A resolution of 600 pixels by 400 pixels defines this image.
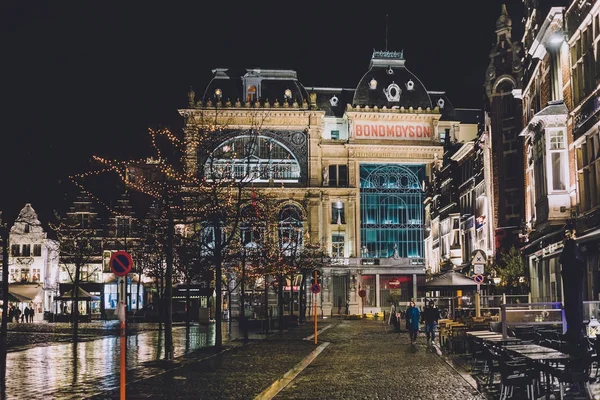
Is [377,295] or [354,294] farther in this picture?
[377,295]

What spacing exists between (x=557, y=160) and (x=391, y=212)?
66.2m

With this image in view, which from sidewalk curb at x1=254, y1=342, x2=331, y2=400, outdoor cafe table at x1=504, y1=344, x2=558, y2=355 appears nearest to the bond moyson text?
sidewalk curb at x1=254, y1=342, x2=331, y2=400

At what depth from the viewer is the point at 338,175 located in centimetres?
10119

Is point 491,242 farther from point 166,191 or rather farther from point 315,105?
point 315,105

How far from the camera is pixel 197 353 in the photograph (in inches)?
1093

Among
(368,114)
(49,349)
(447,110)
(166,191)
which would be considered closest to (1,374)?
(166,191)

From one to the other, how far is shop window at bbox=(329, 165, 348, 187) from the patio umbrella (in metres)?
84.6

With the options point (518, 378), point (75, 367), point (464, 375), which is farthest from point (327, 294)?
point (518, 378)

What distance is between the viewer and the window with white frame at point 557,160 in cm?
3309

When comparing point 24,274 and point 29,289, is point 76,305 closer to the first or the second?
point 29,289

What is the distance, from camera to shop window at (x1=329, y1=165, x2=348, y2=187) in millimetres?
101125

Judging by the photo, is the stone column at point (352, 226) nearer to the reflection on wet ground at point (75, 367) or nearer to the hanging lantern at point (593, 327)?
the reflection on wet ground at point (75, 367)

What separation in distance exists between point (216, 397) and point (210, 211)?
15124 millimetres

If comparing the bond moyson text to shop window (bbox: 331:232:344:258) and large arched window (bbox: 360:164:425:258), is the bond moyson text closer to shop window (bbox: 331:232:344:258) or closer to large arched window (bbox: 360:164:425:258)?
large arched window (bbox: 360:164:425:258)
